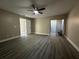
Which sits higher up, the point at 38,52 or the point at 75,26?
the point at 75,26

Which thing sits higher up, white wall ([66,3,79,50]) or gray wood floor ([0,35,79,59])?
white wall ([66,3,79,50])

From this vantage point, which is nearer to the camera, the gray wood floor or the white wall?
the gray wood floor

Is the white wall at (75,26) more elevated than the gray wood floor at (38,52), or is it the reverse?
the white wall at (75,26)

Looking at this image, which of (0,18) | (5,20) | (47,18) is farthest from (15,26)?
(47,18)

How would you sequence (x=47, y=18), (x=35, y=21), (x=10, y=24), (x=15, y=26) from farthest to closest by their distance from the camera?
(x=35, y=21), (x=47, y=18), (x=15, y=26), (x=10, y=24)

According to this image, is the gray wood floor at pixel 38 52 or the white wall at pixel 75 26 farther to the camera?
the white wall at pixel 75 26

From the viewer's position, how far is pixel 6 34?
4.98 metres

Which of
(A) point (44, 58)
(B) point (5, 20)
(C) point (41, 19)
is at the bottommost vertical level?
(A) point (44, 58)

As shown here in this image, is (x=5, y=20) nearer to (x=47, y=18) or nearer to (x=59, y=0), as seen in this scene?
(x=59, y=0)

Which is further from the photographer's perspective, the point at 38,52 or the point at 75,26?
the point at 75,26

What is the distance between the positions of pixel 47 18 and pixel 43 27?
131 centimetres

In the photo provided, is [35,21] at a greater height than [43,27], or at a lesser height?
greater

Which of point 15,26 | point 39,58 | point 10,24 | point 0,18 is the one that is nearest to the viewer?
point 39,58

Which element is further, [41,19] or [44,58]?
[41,19]
